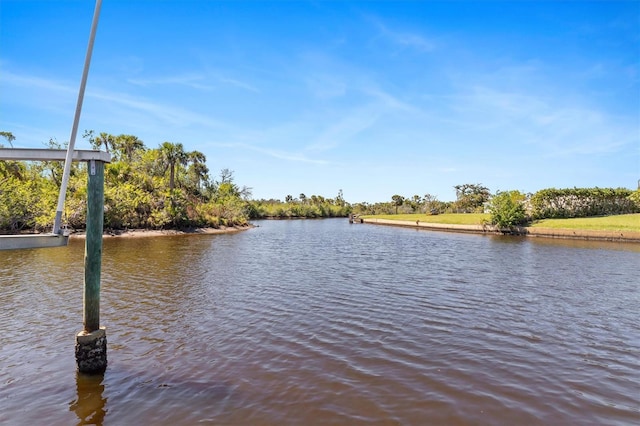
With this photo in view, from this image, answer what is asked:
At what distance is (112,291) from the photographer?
1558 cm

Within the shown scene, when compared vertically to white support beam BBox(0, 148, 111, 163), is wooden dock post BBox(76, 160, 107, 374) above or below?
below

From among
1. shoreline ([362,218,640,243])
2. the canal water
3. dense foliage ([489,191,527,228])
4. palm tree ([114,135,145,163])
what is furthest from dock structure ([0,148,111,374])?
palm tree ([114,135,145,163])

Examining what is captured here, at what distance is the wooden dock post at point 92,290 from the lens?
7.76 m

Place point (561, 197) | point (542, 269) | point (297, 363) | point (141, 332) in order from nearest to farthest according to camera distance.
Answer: point (297, 363), point (141, 332), point (542, 269), point (561, 197)

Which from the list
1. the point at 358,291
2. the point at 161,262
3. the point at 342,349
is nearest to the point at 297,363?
the point at 342,349

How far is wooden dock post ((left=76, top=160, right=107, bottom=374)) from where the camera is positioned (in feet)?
25.5

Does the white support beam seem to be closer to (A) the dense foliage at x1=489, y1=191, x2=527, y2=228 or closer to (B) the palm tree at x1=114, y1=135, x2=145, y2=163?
(A) the dense foliage at x1=489, y1=191, x2=527, y2=228

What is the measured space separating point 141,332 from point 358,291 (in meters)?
9.54

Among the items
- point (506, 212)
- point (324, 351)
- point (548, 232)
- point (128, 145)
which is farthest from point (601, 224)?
point (128, 145)

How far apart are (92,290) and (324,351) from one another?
236 inches

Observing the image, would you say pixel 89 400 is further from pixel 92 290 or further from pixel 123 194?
pixel 123 194

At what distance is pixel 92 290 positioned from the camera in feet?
26.1

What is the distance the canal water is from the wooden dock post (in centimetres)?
38

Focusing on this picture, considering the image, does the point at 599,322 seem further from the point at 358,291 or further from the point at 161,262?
the point at 161,262
